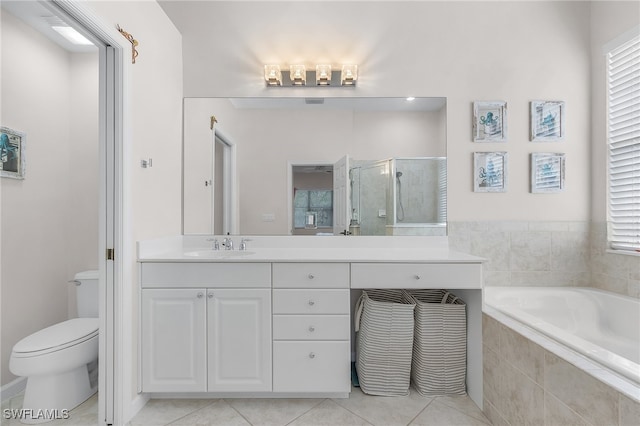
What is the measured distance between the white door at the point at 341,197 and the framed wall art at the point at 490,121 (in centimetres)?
99

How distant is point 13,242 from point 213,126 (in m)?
1.43

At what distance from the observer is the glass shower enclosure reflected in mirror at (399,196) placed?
237 cm

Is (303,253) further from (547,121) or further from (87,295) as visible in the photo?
(547,121)

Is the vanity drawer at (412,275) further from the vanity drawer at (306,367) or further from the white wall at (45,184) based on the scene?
the white wall at (45,184)

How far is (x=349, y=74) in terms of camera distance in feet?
7.74

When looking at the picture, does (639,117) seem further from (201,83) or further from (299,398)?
(201,83)

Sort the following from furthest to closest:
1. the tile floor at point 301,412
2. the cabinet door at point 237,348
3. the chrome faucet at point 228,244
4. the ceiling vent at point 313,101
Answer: the ceiling vent at point 313,101 < the chrome faucet at point 228,244 < the cabinet door at point 237,348 < the tile floor at point 301,412

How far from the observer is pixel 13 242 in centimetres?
198

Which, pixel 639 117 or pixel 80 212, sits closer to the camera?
pixel 639 117

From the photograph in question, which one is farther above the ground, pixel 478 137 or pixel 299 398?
pixel 478 137

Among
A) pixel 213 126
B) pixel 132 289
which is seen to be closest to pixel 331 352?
pixel 132 289

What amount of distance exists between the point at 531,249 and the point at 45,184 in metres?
3.40

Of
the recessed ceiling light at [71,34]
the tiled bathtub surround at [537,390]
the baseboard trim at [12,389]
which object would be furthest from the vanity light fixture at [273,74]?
the baseboard trim at [12,389]

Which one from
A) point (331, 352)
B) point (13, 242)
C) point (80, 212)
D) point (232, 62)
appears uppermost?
point (232, 62)
